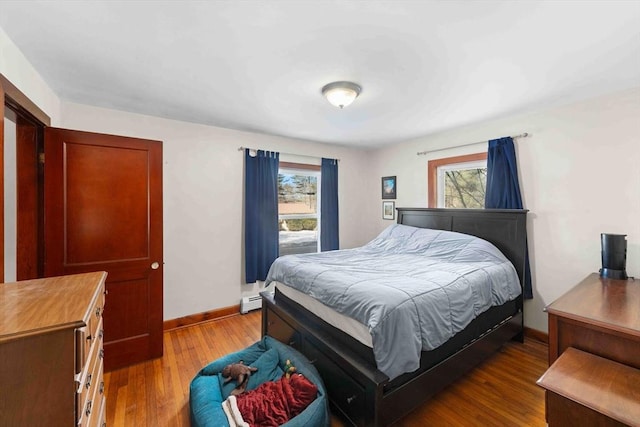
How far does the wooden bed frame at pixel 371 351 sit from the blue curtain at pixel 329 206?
174 cm

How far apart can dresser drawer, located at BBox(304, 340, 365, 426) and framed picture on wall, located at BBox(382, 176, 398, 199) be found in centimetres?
292

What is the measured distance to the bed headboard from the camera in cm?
283

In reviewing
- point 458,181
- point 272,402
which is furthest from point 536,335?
point 272,402

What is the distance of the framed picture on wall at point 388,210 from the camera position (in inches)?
173

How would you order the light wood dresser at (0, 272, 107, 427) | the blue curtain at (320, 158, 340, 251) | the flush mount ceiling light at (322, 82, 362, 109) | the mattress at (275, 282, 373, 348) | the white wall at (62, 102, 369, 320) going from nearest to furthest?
the light wood dresser at (0, 272, 107, 427), the mattress at (275, 282, 373, 348), the flush mount ceiling light at (322, 82, 362, 109), the white wall at (62, 102, 369, 320), the blue curtain at (320, 158, 340, 251)

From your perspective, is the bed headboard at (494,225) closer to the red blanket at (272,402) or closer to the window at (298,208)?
the window at (298,208)

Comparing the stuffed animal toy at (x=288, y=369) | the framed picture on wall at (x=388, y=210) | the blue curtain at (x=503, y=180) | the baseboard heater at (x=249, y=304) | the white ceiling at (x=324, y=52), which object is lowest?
the baseboard heater at (x=249, y=304)

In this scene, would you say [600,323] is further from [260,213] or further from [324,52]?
[260,213]

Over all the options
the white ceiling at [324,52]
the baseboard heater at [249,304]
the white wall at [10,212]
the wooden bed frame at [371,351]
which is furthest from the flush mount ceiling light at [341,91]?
the baseboard heater at [249,304]

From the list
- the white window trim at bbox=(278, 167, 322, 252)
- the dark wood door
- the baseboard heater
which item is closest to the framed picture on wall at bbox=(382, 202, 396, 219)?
the white window trim at bbox=(278, 167, 322, 252)

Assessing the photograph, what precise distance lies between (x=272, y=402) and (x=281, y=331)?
83 centimetres

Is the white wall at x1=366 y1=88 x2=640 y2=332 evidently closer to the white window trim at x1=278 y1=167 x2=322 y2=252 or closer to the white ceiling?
the white ceiling

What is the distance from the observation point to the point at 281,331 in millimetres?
2484

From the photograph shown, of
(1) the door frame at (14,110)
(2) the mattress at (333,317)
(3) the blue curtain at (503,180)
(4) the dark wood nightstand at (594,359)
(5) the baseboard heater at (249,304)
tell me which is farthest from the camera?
(5) the baseboard heater at (249,304)
